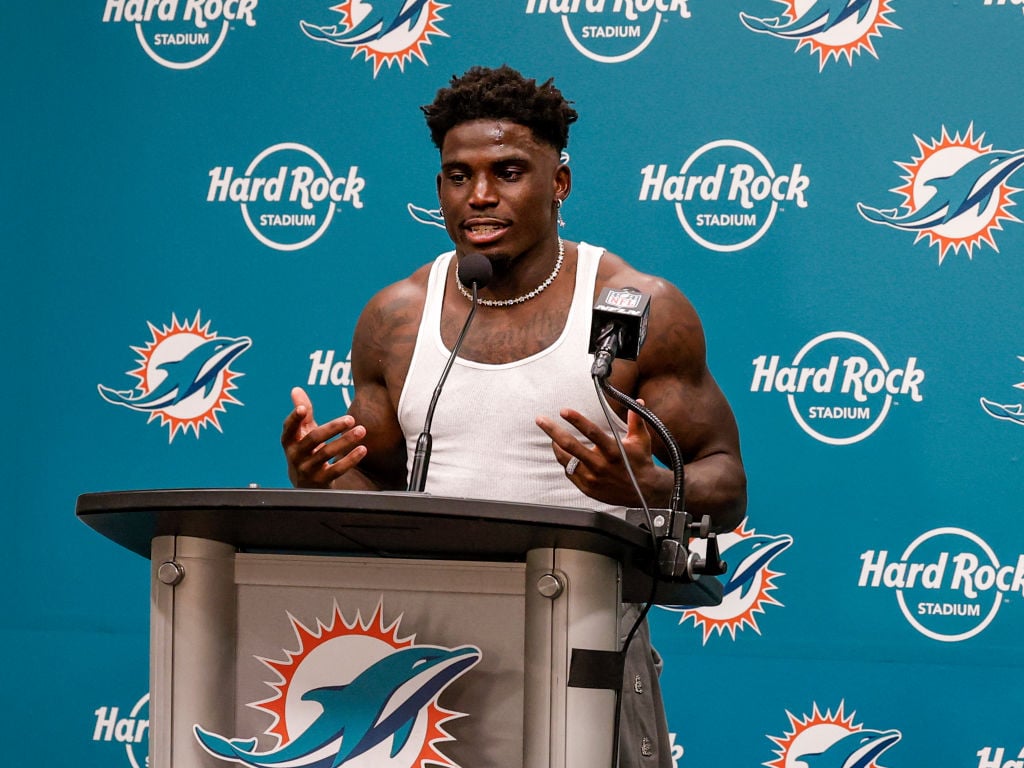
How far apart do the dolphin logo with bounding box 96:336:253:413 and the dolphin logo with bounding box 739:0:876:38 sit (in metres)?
1.49

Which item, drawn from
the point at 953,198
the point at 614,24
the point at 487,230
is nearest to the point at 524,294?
the point at 487,230

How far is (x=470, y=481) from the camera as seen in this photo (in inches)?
89.5

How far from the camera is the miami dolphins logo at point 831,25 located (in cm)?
311

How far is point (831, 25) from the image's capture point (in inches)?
123

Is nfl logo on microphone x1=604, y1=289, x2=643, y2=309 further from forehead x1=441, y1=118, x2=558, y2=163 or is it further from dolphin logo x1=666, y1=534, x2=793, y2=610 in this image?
dolphin logo x1=666, y1=534, x2=793, y2=610

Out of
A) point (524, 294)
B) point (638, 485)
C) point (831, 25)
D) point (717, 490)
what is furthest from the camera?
point (831, 25)

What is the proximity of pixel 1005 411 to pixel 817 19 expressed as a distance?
101 centimetres

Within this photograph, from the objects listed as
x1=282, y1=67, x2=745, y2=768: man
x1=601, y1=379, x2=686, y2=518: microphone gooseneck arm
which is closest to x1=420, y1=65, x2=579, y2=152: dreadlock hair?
x1=282, y1=67, x2=745, y2=768: man

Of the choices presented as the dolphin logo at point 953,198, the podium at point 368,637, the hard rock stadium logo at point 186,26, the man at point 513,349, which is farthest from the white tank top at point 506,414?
the hard rock stadium logo at point 186,26

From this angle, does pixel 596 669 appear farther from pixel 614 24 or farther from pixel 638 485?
pixel 614 24

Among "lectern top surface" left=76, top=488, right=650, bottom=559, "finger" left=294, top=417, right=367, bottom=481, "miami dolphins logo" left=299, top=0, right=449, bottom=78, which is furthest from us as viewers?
"miami dolphins logo" left=299, top=0, right=449, bottom=78

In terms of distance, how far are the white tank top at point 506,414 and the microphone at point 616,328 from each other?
1.88ft

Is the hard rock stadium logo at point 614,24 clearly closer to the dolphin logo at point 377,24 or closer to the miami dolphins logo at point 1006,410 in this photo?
the dolphin logo at point 377,24

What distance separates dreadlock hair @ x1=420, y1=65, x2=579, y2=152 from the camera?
2355mm
